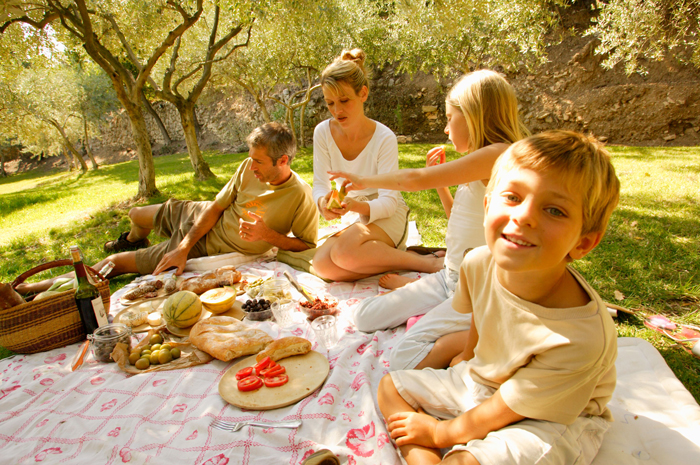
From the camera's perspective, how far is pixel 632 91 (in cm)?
1251

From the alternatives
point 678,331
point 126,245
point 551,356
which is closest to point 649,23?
point 678,331

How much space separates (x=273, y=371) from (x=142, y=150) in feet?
26.4

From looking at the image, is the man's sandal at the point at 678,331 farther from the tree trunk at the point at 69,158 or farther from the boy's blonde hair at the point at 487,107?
the tree trunk at the point at 69,158

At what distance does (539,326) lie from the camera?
1.49 m

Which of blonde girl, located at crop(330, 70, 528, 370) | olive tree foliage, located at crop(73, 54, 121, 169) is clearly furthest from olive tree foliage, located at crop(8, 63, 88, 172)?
blonde girl, located at crop(330, 70, 528, 370)

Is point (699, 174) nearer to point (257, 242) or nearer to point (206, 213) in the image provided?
point (257, 242)

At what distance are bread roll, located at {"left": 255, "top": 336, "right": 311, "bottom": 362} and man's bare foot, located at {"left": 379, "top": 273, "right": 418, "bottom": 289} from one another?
3.97 ft

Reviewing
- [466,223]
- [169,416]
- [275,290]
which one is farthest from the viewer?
[275,290]

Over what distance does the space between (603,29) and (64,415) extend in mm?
15146

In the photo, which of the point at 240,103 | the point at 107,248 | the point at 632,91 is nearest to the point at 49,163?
the point at 240,103

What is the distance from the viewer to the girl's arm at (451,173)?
2.24m

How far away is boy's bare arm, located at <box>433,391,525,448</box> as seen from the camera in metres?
1.54

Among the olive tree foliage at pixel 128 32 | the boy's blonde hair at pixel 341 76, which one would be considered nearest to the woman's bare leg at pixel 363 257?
the boy's blonde hair at pixel 341 76

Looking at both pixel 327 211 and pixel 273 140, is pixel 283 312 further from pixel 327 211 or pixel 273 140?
pixel 273 140
